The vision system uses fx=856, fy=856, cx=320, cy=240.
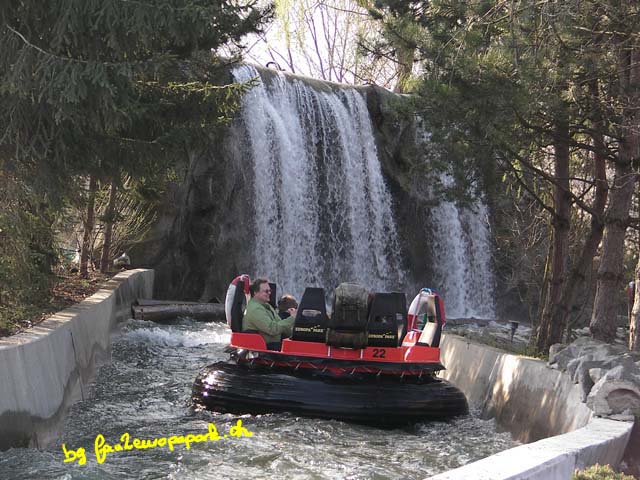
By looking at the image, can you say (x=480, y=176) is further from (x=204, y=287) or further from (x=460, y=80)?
(x=204, y=287)

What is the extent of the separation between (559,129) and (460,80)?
2.07m

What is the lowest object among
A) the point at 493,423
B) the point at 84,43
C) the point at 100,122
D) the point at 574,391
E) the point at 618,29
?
the point at 493,423

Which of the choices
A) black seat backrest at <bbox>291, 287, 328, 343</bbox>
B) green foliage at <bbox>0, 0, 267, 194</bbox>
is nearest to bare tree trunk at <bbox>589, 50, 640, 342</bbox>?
black seat backrest at <bbox>291, 287, 328, 343</bbox>

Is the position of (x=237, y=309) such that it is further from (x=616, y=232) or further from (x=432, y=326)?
(x=616, y=232)

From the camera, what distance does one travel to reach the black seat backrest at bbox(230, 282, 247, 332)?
9.41 metres

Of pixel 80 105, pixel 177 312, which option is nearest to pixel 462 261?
pixel 177 312

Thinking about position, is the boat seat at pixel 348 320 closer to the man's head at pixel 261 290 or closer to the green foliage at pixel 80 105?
the man's head at pixel 261 290

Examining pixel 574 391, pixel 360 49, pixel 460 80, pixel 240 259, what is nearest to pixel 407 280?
pixel 240 259

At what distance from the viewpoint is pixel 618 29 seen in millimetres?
9633

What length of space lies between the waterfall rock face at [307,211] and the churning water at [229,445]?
37.9 feet

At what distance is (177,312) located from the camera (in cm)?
1744

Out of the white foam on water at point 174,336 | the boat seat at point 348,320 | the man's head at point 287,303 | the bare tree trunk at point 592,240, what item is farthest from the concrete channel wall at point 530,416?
the white foam on water at point 174,336

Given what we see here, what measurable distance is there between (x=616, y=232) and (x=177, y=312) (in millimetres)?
10118

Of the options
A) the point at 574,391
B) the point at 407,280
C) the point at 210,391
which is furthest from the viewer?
the point at 407,280
